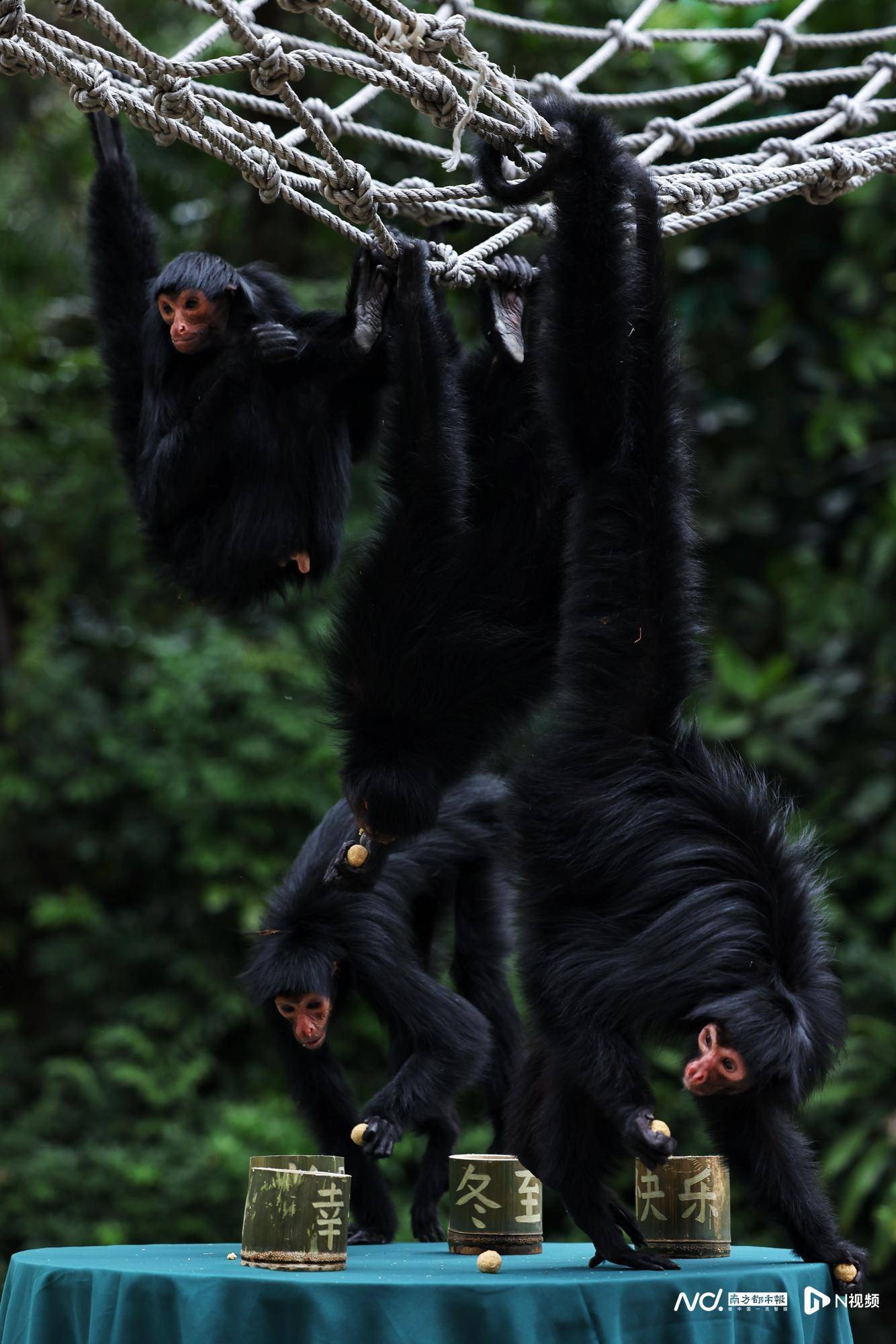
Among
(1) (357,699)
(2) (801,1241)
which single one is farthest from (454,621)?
(2) (801,1241)

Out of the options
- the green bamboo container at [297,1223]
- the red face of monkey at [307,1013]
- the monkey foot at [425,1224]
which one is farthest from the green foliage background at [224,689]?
the green bamboo container at [297,1223]

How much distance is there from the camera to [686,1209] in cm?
332

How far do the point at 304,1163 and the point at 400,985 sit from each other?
1.70 ft

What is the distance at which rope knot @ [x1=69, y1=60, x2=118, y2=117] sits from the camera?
3.04 meters

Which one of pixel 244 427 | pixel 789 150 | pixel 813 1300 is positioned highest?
pixel 789 150

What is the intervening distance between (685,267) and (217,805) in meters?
4.28

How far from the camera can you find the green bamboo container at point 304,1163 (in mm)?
3264

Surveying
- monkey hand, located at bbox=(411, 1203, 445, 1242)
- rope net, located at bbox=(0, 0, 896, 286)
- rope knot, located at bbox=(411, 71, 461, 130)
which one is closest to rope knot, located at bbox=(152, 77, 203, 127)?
rope net, located at bbox=(0, 0, 896, 286)

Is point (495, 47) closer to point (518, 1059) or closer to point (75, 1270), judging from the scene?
point (518, 1059)

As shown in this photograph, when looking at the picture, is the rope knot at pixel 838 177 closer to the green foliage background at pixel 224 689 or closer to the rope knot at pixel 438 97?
the rope knot at pixel 438 97

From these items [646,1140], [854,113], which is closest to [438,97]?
[854,113]

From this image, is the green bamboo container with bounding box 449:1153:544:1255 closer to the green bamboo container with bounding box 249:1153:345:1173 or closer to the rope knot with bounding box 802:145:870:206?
the green bamboo container with bounding box 249:1153:345:1173

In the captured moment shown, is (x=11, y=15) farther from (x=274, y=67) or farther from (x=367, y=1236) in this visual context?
(x=367, y=1236)

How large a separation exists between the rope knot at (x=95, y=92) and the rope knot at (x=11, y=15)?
31 centimetres
